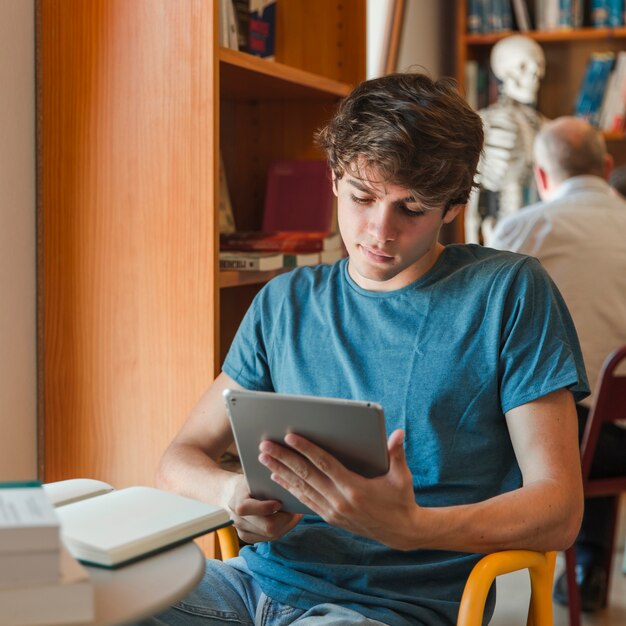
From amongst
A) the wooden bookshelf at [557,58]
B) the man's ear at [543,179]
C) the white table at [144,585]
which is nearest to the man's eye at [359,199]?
the white table at [144,585]

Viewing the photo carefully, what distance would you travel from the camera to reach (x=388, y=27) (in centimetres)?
315

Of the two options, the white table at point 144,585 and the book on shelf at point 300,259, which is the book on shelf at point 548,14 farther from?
the white table at point 144,585

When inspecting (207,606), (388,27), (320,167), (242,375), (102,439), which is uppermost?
(388,27)

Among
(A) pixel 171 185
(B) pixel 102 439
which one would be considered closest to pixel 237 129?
(A) pixel 171 185

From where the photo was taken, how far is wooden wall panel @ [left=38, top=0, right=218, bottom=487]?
5.28 ft

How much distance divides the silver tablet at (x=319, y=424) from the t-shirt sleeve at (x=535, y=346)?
29 centimetres

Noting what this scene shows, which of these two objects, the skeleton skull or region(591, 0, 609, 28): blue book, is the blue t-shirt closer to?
the skeleton skull

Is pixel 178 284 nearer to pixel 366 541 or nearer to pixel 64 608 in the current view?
pixel 366 541

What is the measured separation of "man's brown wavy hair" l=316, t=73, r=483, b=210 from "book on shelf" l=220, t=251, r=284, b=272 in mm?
457

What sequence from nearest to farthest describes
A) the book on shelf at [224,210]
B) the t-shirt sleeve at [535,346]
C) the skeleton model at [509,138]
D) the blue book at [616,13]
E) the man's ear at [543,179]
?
the t-shirt sleeve at [535,346] < the book on shelf at [224,210] < the man's ear at [543,179] < the skeleton model at [509,138] < the blue book at [616,13]

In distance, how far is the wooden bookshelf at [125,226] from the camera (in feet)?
5.27

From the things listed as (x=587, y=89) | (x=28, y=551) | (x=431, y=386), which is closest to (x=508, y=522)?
(x=431, y=386)

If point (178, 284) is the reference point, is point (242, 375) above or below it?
below

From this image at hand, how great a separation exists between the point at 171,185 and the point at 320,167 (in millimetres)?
601
